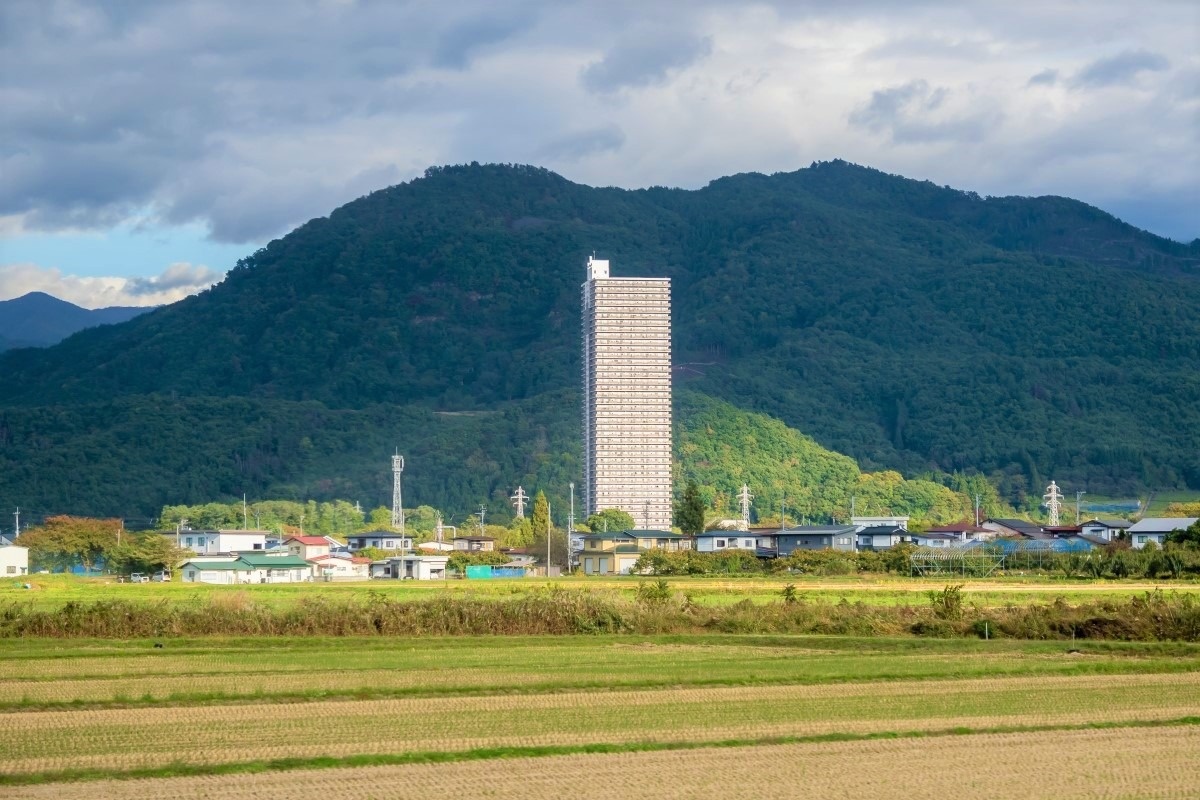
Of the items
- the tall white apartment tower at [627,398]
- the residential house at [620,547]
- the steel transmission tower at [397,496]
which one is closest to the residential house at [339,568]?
the steel transmission tower at [397,496]

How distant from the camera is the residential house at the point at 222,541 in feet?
360

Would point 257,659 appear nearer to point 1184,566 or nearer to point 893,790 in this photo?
point 893,790

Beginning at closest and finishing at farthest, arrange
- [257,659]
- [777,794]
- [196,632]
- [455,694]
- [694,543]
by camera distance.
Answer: [777,794], [455,694], [257,659], [196,632], [694,543]

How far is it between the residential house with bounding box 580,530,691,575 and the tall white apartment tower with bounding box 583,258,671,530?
46.2 metres

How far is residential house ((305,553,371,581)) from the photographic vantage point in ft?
319

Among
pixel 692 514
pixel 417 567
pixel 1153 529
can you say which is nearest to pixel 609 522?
pixel 692 514

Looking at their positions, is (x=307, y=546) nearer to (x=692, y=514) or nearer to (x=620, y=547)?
(x=620, y=547)

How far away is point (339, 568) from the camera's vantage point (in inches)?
3942

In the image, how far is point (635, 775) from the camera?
70.2 ft

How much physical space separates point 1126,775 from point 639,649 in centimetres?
1876

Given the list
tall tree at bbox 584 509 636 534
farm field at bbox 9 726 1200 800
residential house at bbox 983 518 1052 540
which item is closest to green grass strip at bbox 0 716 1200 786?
farm field at bbox 9 726 1200 800

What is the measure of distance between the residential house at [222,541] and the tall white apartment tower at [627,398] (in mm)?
59609

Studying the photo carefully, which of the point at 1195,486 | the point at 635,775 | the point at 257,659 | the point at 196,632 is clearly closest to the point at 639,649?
the point at 257,659

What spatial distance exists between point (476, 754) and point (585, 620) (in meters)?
21.2
